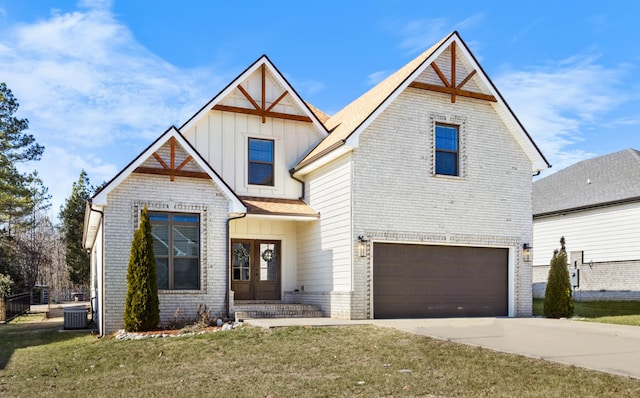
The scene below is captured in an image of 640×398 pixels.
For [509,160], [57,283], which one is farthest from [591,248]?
[57,283]

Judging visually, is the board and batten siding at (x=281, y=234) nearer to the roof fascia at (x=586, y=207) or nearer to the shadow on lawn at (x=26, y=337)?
the shadow on lawn at (x=26, y=337)

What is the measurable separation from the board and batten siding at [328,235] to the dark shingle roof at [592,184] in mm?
14100

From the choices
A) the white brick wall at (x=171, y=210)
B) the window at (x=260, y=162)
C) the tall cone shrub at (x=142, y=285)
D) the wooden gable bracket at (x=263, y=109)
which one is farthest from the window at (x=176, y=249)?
the wooden gable bracket at (x=263, y=109)

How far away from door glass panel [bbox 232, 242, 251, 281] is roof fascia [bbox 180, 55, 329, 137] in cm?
388

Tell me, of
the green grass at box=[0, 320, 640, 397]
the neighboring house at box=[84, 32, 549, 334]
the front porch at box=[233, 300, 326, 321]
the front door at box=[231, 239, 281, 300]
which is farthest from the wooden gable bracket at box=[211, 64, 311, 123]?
the green grass at box=[0, 320, 640, 397]

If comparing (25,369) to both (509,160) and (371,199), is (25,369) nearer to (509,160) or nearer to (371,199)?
(371,199)

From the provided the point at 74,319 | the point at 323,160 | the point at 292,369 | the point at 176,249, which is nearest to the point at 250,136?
the point at 323,160

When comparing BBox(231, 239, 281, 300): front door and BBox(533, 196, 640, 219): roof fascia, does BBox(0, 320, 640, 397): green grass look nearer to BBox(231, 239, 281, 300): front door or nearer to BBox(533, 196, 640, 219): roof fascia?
BBox(231, 239, 281, 300): front door

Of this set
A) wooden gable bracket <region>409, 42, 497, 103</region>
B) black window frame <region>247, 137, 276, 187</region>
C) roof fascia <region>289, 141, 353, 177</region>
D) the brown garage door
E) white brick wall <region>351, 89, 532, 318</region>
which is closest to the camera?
roof fascia <region>289, 141, 353, 177</region>

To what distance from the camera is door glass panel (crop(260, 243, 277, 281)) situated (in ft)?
61.5

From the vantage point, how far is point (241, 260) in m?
18.5

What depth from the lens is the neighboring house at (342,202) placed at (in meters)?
16.1

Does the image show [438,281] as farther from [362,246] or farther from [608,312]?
[608,312]

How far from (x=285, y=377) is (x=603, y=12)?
11.9m
